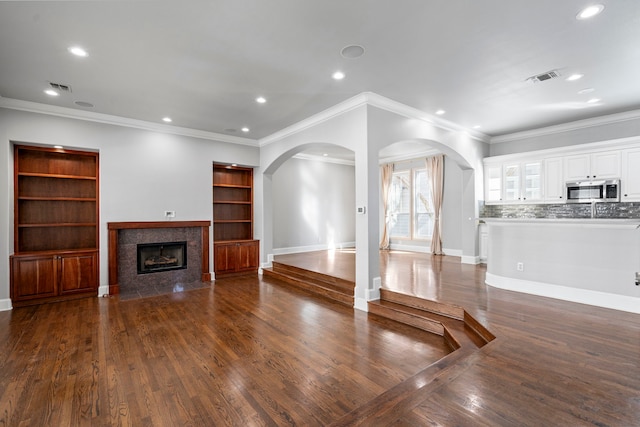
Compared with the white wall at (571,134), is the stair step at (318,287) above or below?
below

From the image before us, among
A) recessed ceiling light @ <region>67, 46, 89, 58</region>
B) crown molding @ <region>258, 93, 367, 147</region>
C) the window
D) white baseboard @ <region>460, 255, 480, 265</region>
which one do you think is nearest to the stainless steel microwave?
white baseboard @ <region>460, 255, 480, 265</region>

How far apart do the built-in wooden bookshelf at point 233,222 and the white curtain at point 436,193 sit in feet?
15.8

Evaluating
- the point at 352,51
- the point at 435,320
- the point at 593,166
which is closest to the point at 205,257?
the point at 435,320

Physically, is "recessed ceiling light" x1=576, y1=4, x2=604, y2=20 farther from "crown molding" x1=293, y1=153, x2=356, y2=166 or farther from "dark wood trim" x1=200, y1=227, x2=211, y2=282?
"crown molding" x1=293, y1=153, x2=356, y2=166

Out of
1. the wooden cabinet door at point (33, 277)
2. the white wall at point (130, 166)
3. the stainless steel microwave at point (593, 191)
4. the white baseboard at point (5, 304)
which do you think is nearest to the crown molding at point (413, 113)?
the stainless steel microwave at point (593, 191)

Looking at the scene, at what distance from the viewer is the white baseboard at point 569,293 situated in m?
3.71

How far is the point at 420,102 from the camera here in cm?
493

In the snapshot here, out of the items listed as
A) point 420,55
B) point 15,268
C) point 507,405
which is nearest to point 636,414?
point 507,405

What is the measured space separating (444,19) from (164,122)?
207 inches

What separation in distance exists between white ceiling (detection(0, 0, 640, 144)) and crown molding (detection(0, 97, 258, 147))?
Result: 248 mm

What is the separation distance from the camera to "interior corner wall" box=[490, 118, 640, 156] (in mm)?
5598

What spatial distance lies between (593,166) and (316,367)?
6.32 m

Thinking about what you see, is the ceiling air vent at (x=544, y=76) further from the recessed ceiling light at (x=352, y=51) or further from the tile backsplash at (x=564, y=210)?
the tile backsplash at (x=564, y=210)

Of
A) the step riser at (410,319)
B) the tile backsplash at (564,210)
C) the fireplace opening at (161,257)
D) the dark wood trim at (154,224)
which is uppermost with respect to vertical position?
the tile backsplash at (564,210)
